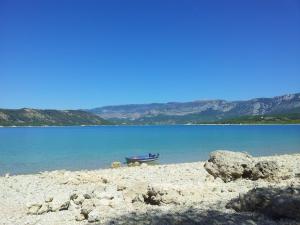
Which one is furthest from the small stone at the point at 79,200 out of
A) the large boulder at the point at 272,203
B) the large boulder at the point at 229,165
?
the large boulder at the point at 229,165

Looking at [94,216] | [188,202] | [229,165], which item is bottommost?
[188,202]

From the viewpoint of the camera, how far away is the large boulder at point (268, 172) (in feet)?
52.9

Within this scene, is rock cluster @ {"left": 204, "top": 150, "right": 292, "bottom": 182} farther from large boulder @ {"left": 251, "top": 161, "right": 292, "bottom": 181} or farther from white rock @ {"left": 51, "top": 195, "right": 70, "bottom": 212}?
white rock @ {"left": 51, "top": 195, "right": 70, "bottom": 212}

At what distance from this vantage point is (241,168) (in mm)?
16828

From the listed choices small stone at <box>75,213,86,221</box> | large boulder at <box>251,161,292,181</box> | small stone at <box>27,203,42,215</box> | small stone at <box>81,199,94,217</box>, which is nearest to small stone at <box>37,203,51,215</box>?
small stone at <box>27,203,42,215</box>

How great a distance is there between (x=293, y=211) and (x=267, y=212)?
609 millimetres

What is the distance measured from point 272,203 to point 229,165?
306 inches

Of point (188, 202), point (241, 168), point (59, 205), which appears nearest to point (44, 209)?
point (59, 205)

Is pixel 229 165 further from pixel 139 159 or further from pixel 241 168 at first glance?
pixel 139 159

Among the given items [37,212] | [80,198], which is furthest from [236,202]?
[37,212]

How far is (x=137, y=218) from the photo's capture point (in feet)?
29.4

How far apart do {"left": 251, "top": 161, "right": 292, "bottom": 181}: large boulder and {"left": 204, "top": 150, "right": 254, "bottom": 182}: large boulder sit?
34 cm

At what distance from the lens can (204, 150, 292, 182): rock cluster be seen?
1616 centimetres

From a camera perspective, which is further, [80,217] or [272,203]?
[80,217]
